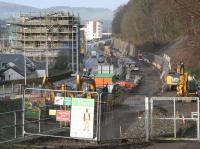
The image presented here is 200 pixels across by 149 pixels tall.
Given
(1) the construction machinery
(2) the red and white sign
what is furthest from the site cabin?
(2) the red and white sign

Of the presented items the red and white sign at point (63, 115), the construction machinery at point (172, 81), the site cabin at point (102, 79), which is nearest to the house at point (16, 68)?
the site cabin at point (102, 79)

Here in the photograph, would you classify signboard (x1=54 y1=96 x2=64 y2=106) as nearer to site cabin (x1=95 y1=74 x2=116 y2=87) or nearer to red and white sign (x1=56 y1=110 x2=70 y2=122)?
red and white sign (x1=56 y1=110 x2=70 y2=122)

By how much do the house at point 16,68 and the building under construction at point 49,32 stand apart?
14922mm

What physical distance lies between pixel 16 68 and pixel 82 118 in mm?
81160

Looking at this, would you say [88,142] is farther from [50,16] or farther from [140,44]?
[140,44]

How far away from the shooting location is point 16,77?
308 feet

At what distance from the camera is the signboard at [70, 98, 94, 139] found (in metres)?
18.2

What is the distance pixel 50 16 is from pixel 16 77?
155ft

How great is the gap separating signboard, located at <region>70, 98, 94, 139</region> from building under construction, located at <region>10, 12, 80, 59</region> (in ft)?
380

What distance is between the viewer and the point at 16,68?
322 feet

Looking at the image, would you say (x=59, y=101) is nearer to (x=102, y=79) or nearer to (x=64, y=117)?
(x=64, y=117)

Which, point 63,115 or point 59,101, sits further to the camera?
point 59,101

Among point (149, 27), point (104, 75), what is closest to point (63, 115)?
point (104, 75)

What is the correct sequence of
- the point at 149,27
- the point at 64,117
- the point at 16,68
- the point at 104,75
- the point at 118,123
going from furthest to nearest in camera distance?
the point at 149,27
the point at 16,68
the point at 104,75
the point at 118,123
the point at 64,117
